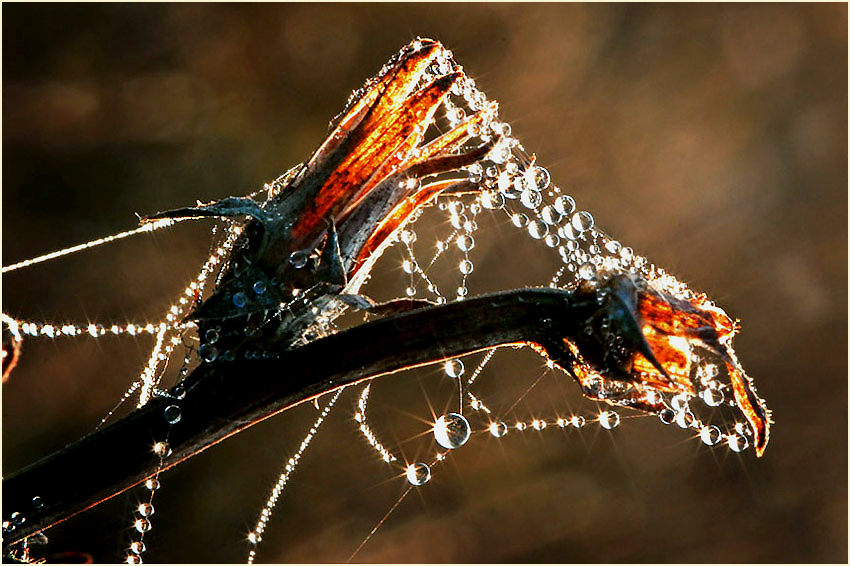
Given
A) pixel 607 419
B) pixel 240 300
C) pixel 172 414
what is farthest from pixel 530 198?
pixel 172 414

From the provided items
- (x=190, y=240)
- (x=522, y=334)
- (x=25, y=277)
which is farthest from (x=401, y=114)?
(x=25, y=277)

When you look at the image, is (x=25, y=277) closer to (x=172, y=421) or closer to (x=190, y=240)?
(x=190, y=240)

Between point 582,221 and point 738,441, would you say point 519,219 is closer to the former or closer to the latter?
point 582,221

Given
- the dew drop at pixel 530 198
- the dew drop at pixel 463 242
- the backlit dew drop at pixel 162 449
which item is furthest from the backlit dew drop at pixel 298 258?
the dew drop at pixel 463 242

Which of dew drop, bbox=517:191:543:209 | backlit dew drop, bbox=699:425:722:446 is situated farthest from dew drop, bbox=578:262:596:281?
backlit dew drop, bbox=699:425:722:446

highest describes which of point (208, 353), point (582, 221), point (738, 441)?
point (582, 221)

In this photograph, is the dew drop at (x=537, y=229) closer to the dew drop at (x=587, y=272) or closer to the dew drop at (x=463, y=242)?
the dew drop at (x=463, y=242)

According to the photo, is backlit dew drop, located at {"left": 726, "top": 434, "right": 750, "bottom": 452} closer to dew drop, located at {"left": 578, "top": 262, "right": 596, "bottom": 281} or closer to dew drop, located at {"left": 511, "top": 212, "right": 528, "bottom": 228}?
dew drop, located at {"left": 578, "top": 262, "right": 596, "bottom": 281}
